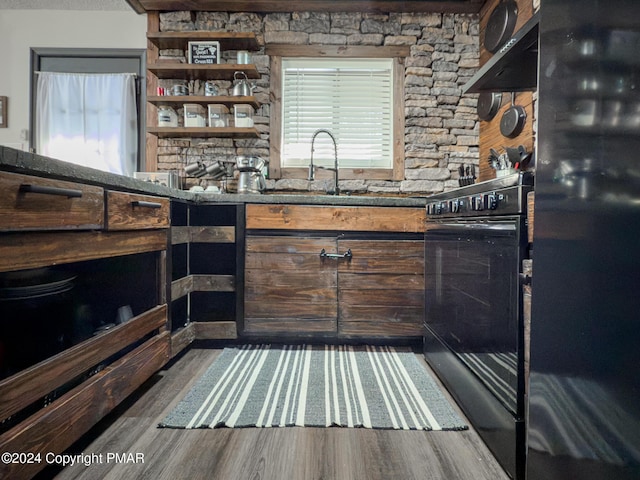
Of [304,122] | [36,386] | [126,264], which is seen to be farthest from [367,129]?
[36,386]

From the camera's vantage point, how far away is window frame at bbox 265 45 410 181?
282 cm

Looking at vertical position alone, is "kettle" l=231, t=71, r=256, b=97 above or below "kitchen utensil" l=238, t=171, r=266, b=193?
above

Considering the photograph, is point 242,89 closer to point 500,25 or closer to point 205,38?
point 205,38

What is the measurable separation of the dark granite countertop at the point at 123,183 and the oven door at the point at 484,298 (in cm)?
52

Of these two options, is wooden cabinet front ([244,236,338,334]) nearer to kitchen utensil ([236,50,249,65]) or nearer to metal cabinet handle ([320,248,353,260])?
metal cabinet handle ([320,248,353,260])

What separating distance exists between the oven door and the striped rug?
10.7 inches

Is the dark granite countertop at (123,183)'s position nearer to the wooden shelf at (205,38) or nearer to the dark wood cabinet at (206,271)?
the dark wood cabinet at (206,271)

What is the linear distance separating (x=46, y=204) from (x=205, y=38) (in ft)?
7.27

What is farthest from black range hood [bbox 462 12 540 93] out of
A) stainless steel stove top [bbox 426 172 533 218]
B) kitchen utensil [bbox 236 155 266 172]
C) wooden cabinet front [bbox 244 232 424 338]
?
kitchen utensil [bbox 236 155 266 172]

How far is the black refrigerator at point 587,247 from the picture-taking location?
52 cm

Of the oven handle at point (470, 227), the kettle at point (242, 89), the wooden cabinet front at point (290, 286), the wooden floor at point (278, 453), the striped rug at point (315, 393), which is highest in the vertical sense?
the kettle at point (242, 89)

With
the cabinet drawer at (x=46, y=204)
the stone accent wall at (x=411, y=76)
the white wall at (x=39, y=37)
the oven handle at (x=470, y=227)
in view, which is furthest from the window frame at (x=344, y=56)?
the cabinet drawer at (x=46, y=204)

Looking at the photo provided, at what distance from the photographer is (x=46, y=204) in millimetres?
959

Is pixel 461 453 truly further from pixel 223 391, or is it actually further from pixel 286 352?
pixel 286 352
